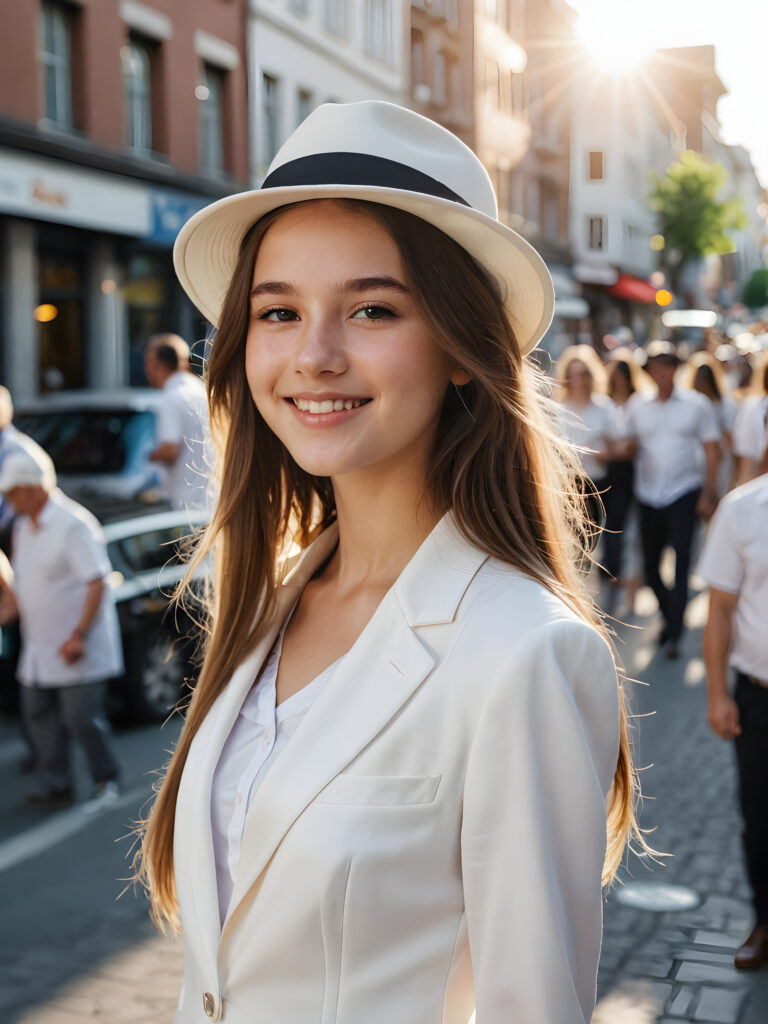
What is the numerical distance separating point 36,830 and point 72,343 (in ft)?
47.8

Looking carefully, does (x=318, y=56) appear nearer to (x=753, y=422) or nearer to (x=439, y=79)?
(x=439, y=79)

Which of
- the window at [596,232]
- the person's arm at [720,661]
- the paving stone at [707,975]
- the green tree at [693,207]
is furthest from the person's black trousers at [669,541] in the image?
the green tree at [693,207]

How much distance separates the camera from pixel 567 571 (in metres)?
1.85

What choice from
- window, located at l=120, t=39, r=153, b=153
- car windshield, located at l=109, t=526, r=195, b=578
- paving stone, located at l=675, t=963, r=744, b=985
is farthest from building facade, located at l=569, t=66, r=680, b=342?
paving stone, located at l=675, t=963, r=744, b=985

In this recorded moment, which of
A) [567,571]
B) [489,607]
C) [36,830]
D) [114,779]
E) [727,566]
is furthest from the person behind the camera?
[114,779]

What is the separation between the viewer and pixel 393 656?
172 centimetres

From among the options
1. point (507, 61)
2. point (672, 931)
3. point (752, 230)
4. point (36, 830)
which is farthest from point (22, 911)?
point (752, 230)

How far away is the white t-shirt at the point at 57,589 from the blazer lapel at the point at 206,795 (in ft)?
14.3

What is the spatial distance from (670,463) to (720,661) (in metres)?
5.01

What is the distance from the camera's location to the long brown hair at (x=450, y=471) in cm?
183

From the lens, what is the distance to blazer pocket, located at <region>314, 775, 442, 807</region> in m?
1.60

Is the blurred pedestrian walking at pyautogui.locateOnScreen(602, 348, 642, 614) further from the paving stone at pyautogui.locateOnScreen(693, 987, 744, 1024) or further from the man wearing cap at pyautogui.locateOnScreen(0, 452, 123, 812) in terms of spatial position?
the paving stone at pyautogui.locateOnScreen(693, 987, 744, 1024)

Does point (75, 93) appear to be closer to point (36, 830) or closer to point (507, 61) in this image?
point (36, 830)

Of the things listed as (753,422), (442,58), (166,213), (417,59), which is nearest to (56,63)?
(166,213)
